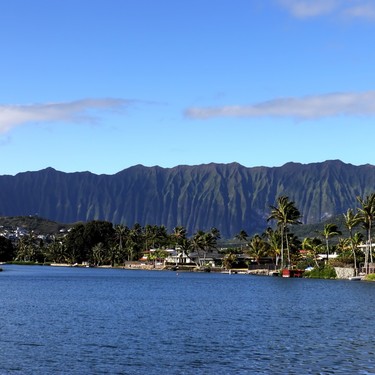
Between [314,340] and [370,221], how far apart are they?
10591 centimetres

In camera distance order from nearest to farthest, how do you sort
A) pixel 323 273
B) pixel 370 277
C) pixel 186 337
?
1. pixel 186 337
2. pixel 370 277
3. pixel 323 273

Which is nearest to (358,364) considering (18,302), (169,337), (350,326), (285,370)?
(285,370)

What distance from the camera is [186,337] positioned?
58312 mm

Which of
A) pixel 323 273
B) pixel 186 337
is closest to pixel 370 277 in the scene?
pixel 323 273

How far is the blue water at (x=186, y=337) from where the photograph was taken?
45.2 m

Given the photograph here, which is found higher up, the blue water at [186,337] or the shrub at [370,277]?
the shrub at [370,277]

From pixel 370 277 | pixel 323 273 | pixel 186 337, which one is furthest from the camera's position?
pixel 323 273

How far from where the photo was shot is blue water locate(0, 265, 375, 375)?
45.2 meters

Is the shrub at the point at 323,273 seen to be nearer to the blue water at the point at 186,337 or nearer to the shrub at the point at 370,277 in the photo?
the shrub at the point at 370,277

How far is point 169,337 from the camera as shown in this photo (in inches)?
2292

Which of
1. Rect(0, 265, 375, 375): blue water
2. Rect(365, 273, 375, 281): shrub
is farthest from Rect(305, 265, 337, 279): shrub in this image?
Rect(0, 265, 375, 375): blue water

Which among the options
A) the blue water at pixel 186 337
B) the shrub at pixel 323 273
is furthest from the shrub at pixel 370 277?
the blue water at pixel 186 337

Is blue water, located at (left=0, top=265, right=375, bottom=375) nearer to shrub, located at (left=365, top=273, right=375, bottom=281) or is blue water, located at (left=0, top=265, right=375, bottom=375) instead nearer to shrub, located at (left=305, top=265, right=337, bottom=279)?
shrub, located at (left=365, top=273, right=375, bottom=281)

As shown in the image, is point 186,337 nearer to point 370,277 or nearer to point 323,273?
point 370,277
